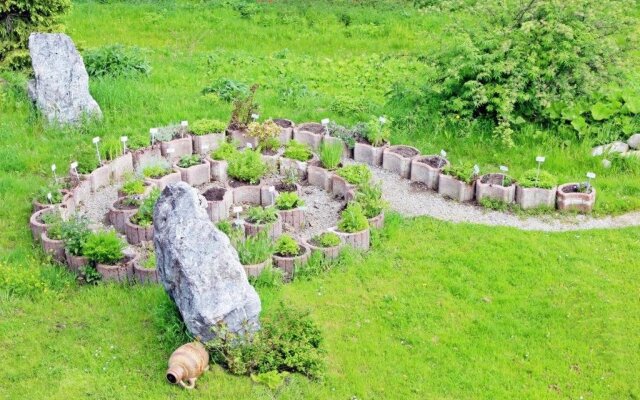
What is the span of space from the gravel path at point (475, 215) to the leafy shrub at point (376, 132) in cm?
121

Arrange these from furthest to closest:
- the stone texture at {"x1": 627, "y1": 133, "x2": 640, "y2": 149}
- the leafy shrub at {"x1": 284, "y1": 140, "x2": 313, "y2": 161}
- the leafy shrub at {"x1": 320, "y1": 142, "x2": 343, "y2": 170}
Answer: the stone texture at {"x1": 627, "y1": 133, "x2": 640, "y2": 149}, the leafy shrub at {"x1": 284, "y1": 140, "x2": 313, "y2": 161}, the leafy shrub at {"x1": 320, "y1": 142, "x2": 343, "y2": 170}

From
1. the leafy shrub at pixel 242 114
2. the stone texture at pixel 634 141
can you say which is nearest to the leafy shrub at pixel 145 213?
the leafy shrub at pixel 242 114

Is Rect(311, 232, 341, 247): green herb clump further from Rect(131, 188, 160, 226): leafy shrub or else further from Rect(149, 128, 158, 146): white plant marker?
Rect(149, 128, 158, 146): white plant marker

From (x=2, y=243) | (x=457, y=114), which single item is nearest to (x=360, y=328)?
(x=2, y=243)

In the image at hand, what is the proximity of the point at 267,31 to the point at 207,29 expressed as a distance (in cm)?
155

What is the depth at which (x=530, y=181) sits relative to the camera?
12.6 metres

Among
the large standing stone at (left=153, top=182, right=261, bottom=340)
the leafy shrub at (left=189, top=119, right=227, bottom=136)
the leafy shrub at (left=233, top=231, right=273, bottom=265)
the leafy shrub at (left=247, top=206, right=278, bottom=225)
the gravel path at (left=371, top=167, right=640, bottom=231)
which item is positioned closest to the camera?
the large standing stone at (left=153, top=182, right=261, bottom=340)

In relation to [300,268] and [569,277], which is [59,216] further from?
[569,277]

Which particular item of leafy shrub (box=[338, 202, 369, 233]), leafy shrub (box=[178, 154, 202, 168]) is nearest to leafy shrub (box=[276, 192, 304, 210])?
leafy shrub (box=[338, 202, 369, 233])

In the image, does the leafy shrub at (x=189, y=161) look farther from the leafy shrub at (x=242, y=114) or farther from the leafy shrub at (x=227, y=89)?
the leafy shrub at (x=227, y=89)

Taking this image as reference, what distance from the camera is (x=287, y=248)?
10773mm

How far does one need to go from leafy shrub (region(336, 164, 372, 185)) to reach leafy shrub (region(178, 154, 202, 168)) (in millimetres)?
2237

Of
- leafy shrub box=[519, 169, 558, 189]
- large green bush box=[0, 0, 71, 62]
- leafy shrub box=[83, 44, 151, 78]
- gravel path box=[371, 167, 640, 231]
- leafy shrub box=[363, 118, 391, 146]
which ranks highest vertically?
large green bush box=[0, 0, 71, 62]

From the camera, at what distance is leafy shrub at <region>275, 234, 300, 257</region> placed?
1078cm
